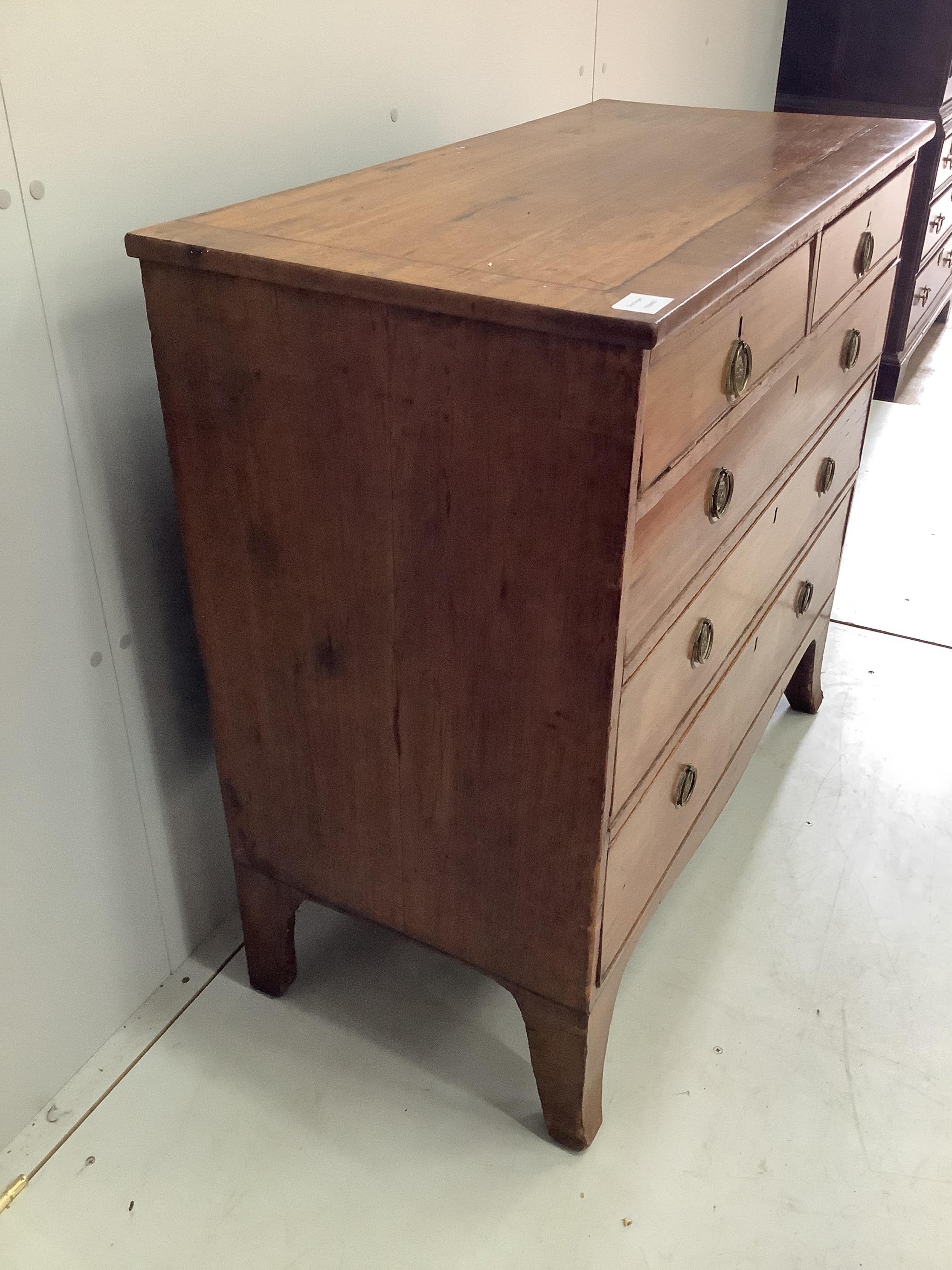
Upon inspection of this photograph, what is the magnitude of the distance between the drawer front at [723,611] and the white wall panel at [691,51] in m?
0.83

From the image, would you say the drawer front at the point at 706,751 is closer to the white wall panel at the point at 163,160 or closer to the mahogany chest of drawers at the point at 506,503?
the mahogany chest of drawers at the point at 506,503

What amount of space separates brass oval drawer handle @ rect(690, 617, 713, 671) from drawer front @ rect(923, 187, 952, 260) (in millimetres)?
2374

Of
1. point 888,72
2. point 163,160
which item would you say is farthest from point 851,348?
point 888,72

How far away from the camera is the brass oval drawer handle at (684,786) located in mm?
1249

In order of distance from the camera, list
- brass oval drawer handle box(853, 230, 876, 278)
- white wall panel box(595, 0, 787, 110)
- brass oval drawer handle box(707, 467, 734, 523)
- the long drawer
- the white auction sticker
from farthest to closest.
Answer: the long drawer, white wall panel box(595, 0, 787, 110), brass oval drawer handle box(853, 230, 876, 278), brass oval drawer handle box(707, 467, 734, 523), the white auction sticker

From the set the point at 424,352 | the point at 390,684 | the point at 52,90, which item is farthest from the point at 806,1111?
the point at 52,90

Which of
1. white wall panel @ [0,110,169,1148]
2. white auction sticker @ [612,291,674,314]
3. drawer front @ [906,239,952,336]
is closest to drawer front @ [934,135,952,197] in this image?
drawer front @ [906,239,952,336]

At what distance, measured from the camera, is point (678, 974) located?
148cm

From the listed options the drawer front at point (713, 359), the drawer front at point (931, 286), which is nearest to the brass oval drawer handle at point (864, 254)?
the drawer front at point (713, 359)

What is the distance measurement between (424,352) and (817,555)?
1.01 metres

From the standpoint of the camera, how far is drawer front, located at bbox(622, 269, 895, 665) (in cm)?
96

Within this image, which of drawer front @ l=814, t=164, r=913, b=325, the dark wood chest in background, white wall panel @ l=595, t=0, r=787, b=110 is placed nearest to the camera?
drawer front @ l=814, t=164, r=913, b=325

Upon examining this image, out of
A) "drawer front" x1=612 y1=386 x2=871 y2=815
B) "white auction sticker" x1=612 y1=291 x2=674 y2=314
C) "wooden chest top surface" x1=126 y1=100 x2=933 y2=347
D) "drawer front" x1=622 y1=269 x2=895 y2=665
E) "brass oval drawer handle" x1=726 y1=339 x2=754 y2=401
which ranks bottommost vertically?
"drawer front" x1=612 y1=386 x2=871 y2=815

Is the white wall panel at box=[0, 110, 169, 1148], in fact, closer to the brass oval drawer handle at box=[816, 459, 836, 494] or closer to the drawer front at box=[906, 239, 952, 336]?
the brass oval drawer handle at box=[816, 459, 836, 494]
